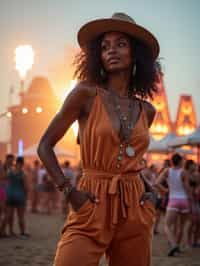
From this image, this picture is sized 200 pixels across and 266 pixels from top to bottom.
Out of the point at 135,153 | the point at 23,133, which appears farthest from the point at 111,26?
the point at 23,133

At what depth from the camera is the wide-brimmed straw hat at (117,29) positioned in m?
2.91

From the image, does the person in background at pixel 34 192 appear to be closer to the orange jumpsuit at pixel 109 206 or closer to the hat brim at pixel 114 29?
the hat brim at pixel 114 29

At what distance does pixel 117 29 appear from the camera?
2941 mm

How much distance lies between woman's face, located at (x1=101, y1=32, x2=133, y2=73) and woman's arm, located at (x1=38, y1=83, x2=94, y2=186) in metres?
0.23

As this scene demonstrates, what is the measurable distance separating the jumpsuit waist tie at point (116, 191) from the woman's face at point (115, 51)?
1.99 feet

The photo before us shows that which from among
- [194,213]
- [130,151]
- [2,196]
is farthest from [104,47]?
[2,196]

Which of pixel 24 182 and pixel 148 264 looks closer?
pixel 148 264

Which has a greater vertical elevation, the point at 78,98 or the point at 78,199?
the point at 78,98

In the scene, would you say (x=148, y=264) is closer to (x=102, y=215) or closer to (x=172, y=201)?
(x=102, y=215)

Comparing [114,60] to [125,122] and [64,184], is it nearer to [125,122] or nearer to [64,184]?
[125,122]

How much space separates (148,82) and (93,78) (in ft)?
1.31

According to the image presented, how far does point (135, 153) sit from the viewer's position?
2830 mm

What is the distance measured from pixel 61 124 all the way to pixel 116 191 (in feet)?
1.52

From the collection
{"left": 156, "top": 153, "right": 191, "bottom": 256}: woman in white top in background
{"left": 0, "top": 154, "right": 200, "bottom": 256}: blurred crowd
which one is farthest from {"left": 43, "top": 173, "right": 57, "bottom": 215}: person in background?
{"left": 156, "top": 153, "right": 191, "bottom": 256}: woman in white top in background
